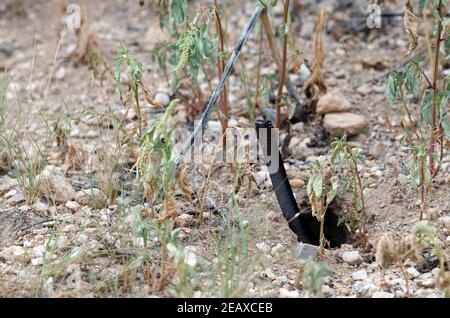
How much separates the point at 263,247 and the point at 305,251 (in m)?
0.15

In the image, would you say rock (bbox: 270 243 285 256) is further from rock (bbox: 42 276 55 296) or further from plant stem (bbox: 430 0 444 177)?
rock (bbox: 42 276 55 296)

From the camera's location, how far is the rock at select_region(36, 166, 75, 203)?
3240 mm

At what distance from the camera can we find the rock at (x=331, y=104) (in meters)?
3.93

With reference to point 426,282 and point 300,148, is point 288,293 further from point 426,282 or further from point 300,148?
point 300,148

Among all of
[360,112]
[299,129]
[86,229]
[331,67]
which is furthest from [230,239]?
[331,67]

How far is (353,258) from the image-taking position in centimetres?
299

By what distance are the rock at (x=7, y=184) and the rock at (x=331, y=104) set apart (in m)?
1.47

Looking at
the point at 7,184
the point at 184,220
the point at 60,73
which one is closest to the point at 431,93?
the point at 184,220

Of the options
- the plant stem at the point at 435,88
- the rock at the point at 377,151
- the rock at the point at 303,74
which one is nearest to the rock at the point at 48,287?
the plant stem at the point at 435,88

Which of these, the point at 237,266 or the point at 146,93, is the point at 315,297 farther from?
the point at 146,93

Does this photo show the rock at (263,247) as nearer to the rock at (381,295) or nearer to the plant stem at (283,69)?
the rock at (381,295)

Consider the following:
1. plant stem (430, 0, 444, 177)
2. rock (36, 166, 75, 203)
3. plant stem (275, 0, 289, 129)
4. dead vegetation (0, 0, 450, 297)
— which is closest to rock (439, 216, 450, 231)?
dead vegetation (0, 0, 450, 297)

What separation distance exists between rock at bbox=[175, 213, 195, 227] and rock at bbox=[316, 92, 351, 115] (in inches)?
42.1

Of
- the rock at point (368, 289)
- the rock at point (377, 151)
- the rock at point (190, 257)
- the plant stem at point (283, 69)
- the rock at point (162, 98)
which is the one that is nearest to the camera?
the rock at point (190, 257)
